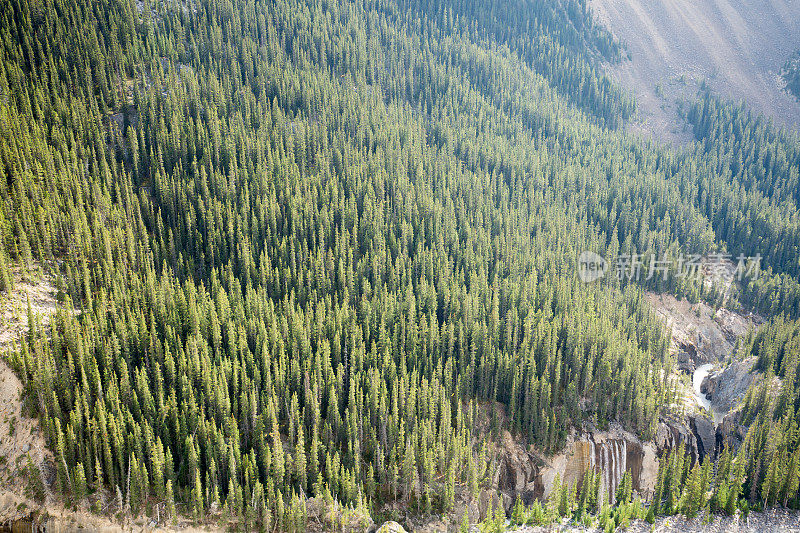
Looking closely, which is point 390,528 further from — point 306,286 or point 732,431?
point 732,431

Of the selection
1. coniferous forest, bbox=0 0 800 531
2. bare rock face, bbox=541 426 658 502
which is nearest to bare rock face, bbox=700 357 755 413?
coniferous forest, bbox=0 0 800 531

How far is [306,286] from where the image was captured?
406ft

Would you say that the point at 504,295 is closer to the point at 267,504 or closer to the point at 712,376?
the point at 712,376

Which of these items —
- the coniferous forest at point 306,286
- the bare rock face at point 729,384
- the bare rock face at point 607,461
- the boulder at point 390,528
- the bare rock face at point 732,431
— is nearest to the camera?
the boulder at point 390,528

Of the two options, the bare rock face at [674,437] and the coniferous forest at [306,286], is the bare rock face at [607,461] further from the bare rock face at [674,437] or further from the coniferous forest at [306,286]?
the bare rock face at [674,437]

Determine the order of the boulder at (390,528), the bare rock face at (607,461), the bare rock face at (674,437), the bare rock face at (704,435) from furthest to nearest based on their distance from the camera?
the bare rock face at (704,435) → the bare rock face at (674,437) → the bare rock face at (607,461) → the boulder at (390,528)

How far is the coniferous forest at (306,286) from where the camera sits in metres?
82.3

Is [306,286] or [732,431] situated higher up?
[306,286]

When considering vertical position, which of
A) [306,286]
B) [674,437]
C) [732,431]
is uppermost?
[306,286]

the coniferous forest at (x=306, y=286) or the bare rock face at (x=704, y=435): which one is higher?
the coniferous forest at (x=306, y=286)

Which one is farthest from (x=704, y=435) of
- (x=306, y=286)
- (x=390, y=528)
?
(x=306, y=286)

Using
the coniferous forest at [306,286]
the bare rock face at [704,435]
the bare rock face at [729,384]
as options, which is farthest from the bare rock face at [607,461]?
the bare rock face at [729,384]

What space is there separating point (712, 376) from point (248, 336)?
104981 millimetres

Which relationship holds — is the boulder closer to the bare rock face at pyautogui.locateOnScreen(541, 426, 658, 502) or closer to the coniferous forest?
the coniferous forest
